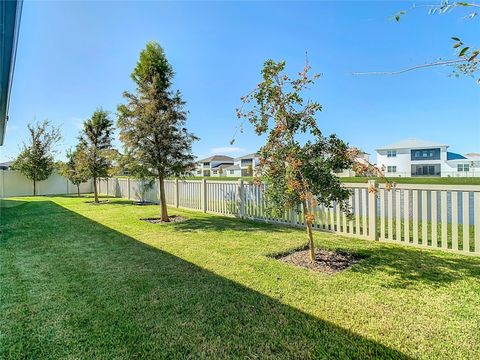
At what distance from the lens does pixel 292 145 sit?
13.0 ft

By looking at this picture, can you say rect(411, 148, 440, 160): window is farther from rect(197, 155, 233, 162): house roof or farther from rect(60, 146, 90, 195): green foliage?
rect(60, 146, 90, 195): green foliage

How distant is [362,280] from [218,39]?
292 inches

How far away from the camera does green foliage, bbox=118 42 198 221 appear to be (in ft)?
24.1

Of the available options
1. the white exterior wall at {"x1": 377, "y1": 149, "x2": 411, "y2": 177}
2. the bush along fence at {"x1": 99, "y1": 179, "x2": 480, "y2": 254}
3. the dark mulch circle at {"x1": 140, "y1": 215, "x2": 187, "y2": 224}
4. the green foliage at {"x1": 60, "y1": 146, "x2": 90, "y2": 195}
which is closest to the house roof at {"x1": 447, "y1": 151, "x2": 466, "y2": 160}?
the white exterior wall at {"x1": 377, "y1": 149, "x2": 411, "y2": 177}

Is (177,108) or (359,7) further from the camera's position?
(177,108)

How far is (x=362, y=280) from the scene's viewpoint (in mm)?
3264

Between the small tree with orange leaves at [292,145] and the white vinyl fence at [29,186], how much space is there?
21589mm

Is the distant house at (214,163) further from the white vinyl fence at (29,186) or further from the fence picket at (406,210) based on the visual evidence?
the fence picket at (406,210)

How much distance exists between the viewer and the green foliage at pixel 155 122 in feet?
24.1

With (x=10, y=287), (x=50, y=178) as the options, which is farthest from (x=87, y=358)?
(x=50, y=178)

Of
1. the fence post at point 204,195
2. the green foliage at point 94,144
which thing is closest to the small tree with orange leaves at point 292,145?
the fence post at point 204,195

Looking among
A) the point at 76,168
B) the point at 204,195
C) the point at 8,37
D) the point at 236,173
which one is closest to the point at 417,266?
the point at 8,37

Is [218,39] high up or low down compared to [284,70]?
up

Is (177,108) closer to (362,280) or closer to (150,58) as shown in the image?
(150,58)
